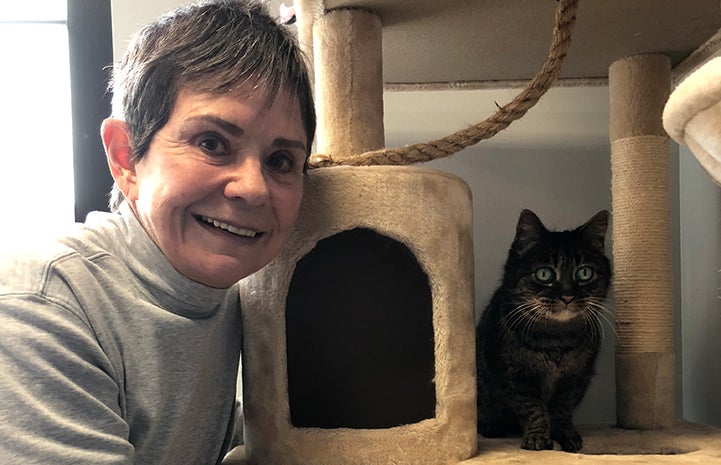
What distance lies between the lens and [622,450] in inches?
48.8

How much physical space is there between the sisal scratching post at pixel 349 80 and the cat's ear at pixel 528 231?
415 millimetres

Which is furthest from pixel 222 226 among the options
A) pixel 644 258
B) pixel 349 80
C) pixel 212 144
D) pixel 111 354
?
pixel 644 258

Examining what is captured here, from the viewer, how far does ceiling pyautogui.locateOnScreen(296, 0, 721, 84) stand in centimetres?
121

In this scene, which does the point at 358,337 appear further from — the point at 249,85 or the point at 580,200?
the point at 580,200

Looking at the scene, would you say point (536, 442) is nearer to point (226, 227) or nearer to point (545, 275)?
point (545, 275)

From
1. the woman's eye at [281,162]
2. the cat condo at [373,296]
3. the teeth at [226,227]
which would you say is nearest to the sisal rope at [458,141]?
the cat condo at [373,296]

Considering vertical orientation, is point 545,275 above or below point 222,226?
below

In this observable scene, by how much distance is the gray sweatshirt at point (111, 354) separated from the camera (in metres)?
0.75

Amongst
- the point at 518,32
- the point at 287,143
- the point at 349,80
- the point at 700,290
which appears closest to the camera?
the point at 287,143

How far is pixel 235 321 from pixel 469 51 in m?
0.78

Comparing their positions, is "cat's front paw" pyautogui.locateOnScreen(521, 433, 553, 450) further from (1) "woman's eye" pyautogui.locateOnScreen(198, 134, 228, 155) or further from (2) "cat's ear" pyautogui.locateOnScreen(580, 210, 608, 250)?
(1) "woman's eye" pyautogui.locateOnScreen(198, 134, 228, 155)

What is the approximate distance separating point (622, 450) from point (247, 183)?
0.87 m

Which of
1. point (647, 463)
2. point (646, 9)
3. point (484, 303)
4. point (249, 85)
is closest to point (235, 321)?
point (249, 85)

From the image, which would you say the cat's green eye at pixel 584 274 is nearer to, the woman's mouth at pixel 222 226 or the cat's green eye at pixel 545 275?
the cat's green eye at pixel 545 275
